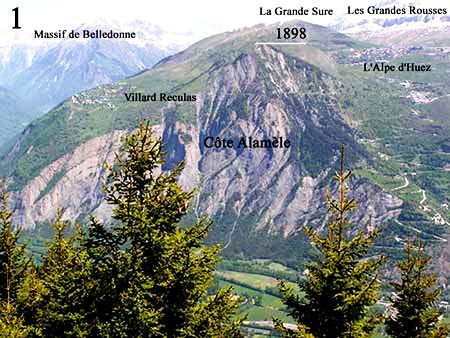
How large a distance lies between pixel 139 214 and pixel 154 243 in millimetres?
1285

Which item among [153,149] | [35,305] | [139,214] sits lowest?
[35,305]

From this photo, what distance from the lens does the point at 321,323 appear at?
23438 mm

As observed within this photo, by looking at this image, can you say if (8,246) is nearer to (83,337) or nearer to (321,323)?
(83,337)

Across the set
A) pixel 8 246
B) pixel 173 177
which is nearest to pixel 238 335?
pixel 173 177

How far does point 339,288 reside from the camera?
902 inches

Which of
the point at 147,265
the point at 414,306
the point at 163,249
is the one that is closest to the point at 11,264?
the point at 147,265

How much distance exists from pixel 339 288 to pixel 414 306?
20.5 feet

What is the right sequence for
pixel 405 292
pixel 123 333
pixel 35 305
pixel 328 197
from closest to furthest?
1. pixel 123 333
2. pixel 328 197
3. pixel 405 292
4. pixel 35 305

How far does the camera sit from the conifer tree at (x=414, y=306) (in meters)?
26.8

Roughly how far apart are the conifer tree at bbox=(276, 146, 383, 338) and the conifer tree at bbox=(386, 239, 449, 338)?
155 inches

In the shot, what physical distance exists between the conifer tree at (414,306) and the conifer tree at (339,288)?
394 cm

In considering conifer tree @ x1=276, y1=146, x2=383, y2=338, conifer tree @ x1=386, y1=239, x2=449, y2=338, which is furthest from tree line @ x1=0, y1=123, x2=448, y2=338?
conifer tree @ x1=386, y1=239, x2=449, y2=338

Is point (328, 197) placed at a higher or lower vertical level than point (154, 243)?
higher

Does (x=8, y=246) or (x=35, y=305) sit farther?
(x=35, y=305)
